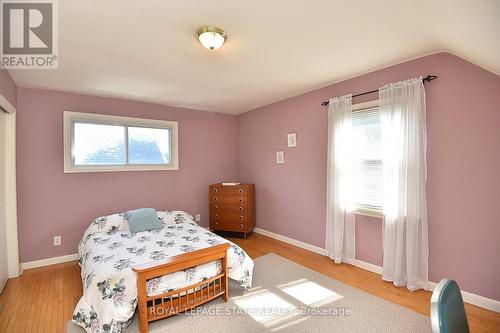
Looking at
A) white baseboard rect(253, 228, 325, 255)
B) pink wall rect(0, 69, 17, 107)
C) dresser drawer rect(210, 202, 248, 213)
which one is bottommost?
white baseboard rect(253, 228, 325, 255)

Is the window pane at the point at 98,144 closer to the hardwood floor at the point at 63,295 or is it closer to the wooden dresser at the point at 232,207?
the hardwood floor at the point at 63,295

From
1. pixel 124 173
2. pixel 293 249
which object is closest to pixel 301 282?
pixel 293 249

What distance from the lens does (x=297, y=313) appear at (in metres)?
2.11

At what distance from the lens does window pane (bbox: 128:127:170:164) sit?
3.88 metres

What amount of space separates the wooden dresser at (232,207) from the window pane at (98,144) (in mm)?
1697

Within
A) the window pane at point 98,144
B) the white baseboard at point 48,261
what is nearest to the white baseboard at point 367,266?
the window pane at point 98,144

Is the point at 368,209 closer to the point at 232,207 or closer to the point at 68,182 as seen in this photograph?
the point at 232,207

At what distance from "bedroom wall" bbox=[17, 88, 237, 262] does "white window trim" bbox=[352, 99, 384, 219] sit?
2883 mm

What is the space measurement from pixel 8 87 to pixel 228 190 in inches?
125

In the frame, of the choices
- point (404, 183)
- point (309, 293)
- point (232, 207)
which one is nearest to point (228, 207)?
point (232, 207)

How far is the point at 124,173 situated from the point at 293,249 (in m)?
2.98

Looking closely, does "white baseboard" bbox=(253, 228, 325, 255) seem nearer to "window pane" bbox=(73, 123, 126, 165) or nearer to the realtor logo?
"window pane" bbox=(73, 123, 126, 165)

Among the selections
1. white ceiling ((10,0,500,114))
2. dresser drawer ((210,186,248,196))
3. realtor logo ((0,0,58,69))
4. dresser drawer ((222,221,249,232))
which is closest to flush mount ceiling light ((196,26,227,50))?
white ceiling ((10,0,500,114))

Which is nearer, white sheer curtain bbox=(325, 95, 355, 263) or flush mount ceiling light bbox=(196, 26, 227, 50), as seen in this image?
flush mount ceiling light bbox=(196, 26, 227, 50)
